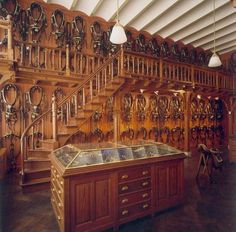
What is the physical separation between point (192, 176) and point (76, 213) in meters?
4.08

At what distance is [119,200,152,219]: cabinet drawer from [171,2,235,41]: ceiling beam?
22.8 feet

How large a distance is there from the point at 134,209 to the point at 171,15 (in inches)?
282

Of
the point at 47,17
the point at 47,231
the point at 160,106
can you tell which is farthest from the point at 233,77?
the point at 47,231

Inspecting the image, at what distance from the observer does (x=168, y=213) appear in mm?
3605

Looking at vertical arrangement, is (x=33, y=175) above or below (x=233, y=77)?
below

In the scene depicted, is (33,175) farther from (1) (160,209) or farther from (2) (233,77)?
(2) (233,77)

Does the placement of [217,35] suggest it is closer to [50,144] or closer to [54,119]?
[54,119]

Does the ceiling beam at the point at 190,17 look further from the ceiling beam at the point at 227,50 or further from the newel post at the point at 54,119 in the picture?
the newel post at the point at 54,119

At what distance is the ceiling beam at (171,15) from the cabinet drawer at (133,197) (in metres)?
6.35

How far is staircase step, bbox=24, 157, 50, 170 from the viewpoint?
4.96m

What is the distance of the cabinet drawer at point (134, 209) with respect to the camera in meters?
3.19

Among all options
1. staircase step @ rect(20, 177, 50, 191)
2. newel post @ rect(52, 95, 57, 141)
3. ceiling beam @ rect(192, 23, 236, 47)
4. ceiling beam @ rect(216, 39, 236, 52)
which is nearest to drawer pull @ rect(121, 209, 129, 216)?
staircase step @ rect(20, 177, 50, 191)

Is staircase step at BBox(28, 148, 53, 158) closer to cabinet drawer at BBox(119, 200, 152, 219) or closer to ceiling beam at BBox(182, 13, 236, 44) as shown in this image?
cabinet drawer at BBox(119, 200, 152, 219)

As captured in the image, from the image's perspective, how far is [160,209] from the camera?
3590mm
